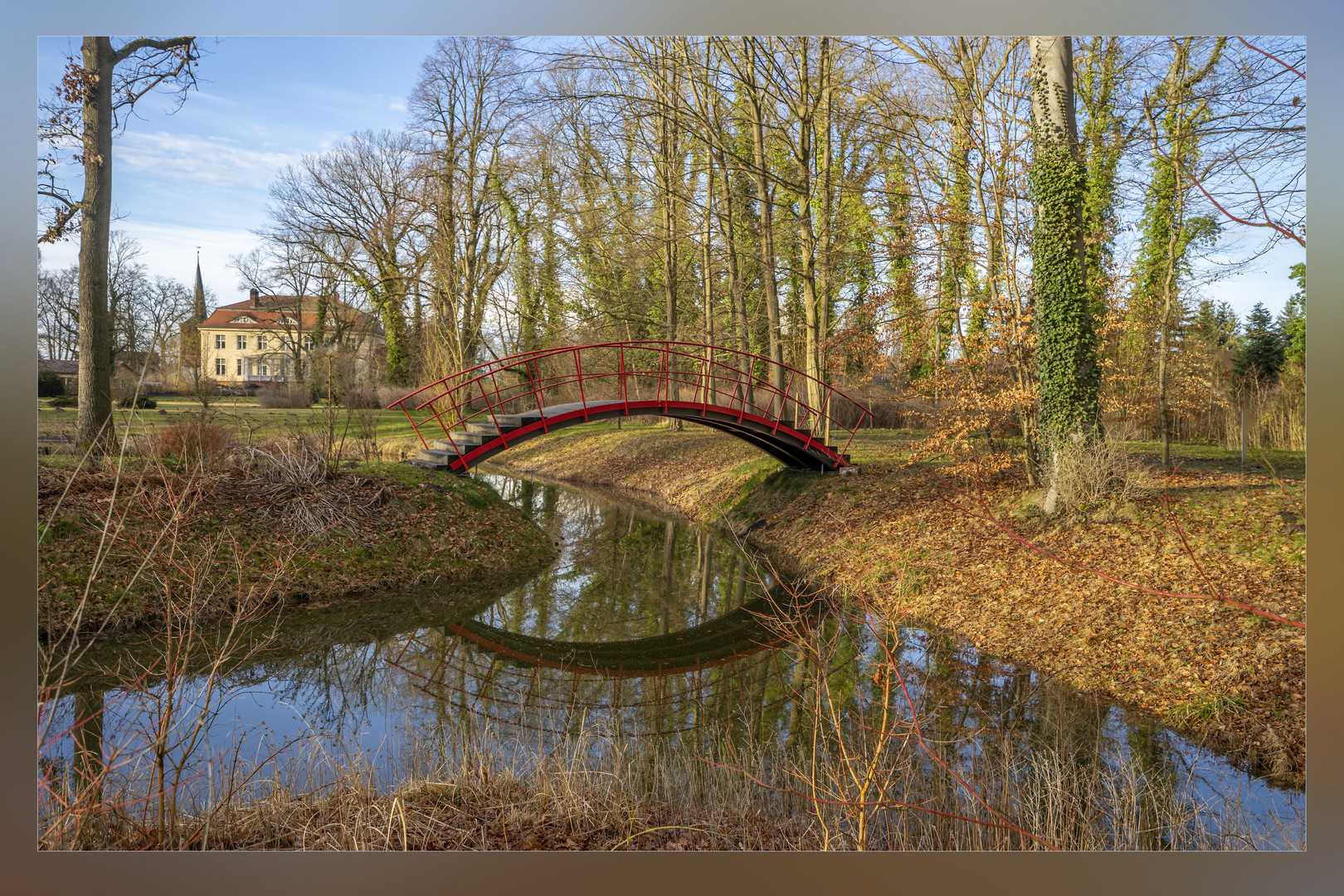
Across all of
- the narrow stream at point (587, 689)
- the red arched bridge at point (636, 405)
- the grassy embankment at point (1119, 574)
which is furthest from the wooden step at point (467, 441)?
the grassy embankment at point (1119, 574)

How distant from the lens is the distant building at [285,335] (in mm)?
16344

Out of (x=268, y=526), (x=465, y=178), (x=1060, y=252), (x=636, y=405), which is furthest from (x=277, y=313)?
(x=1060, y=252)

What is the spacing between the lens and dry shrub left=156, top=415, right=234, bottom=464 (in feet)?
28.0

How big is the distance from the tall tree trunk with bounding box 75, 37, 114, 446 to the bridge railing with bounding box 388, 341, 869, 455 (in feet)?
11.5

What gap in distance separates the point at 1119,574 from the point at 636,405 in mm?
5665

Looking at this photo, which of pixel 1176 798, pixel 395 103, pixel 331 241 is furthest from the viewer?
pixel 331 241

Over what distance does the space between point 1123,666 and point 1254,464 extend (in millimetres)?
5160

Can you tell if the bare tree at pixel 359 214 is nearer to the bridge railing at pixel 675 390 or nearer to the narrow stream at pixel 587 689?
the bridge railing at pixel 675 390

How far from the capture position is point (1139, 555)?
7086 millimetres

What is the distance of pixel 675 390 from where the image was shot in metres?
16.8

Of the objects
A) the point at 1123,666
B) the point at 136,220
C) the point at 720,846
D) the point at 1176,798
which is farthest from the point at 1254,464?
the point at 136,220

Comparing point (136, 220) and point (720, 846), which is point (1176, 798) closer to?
point (720, 846)

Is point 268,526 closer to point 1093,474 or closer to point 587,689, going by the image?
point 587,689

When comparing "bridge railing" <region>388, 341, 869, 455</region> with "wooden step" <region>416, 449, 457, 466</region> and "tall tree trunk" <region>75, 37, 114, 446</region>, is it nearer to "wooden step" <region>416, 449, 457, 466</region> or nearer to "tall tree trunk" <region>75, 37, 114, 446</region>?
"wooden step" <region>416, 449, 457, 466</region>
